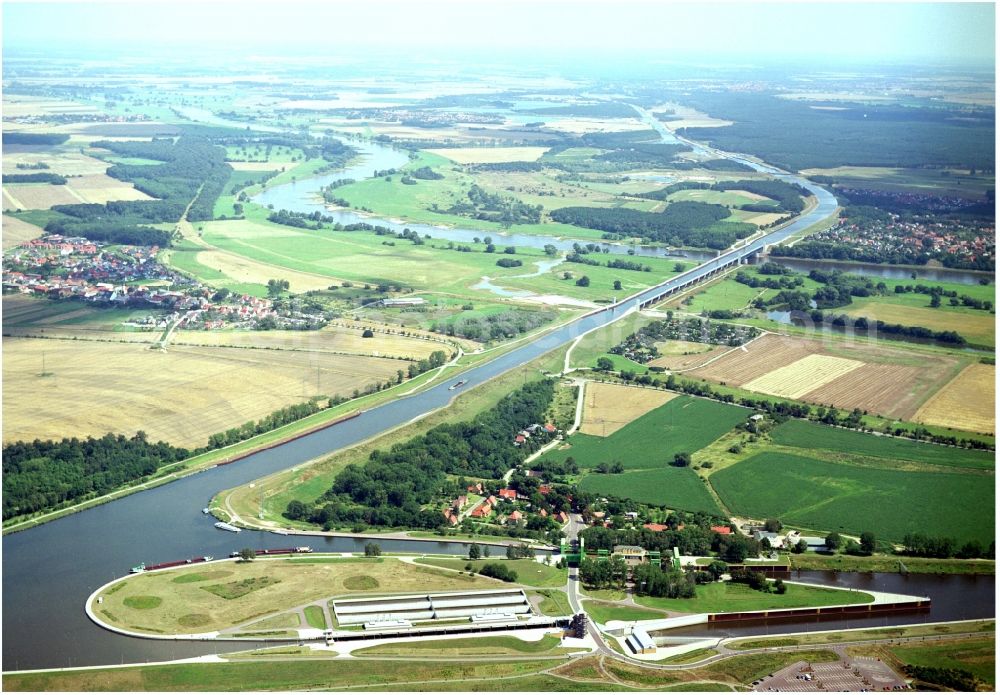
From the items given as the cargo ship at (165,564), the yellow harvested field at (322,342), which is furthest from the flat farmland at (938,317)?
the cargo ship at (165,564)

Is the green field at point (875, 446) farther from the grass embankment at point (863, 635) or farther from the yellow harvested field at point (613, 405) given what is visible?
the grass embankment at point (863, 635)

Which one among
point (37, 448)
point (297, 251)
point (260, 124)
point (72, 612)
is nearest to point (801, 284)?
point (297, 251)

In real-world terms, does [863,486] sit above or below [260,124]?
below

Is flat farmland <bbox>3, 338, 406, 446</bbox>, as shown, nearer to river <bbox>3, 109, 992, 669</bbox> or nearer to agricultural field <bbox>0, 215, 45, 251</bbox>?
river <bbox>3, 109, 992, 669</bbox>

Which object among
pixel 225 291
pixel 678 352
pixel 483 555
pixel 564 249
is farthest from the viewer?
pixel 564 249

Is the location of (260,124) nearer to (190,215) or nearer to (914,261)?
(190,215)

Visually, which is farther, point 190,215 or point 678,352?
point 190,215
